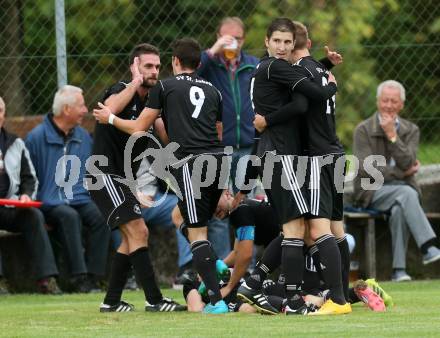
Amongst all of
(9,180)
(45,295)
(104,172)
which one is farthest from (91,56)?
(104,172)

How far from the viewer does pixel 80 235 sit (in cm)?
1202

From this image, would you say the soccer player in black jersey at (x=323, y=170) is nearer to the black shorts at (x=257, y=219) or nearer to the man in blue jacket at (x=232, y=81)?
the black shorts at (x=257, y=219)

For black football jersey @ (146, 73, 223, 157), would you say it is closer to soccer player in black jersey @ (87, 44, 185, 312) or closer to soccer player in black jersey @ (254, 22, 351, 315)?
soccer player in black jersey @ (87, 44, 185, 312)

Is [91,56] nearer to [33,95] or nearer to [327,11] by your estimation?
[33,95]

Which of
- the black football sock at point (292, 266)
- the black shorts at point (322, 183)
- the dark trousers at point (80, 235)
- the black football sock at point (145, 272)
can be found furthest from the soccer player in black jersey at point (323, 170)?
the dark trousers at point (80, 235)

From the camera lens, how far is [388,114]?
1272 centimetres

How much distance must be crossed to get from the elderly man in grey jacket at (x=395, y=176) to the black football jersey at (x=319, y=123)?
3547 millimetres

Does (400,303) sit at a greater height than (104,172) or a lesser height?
lesser

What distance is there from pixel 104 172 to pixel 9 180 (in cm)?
251

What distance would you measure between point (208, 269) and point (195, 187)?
61 centimetres

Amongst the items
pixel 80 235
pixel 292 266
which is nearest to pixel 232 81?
pixel 80 235

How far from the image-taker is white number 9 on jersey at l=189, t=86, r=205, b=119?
934cm

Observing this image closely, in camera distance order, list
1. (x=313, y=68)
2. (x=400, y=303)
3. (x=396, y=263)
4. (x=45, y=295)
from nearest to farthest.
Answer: (x=313, y=68) → (x=400, y=303) → (x=45, y=295) → (x=396, y=263)

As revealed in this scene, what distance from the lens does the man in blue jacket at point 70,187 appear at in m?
11.9
